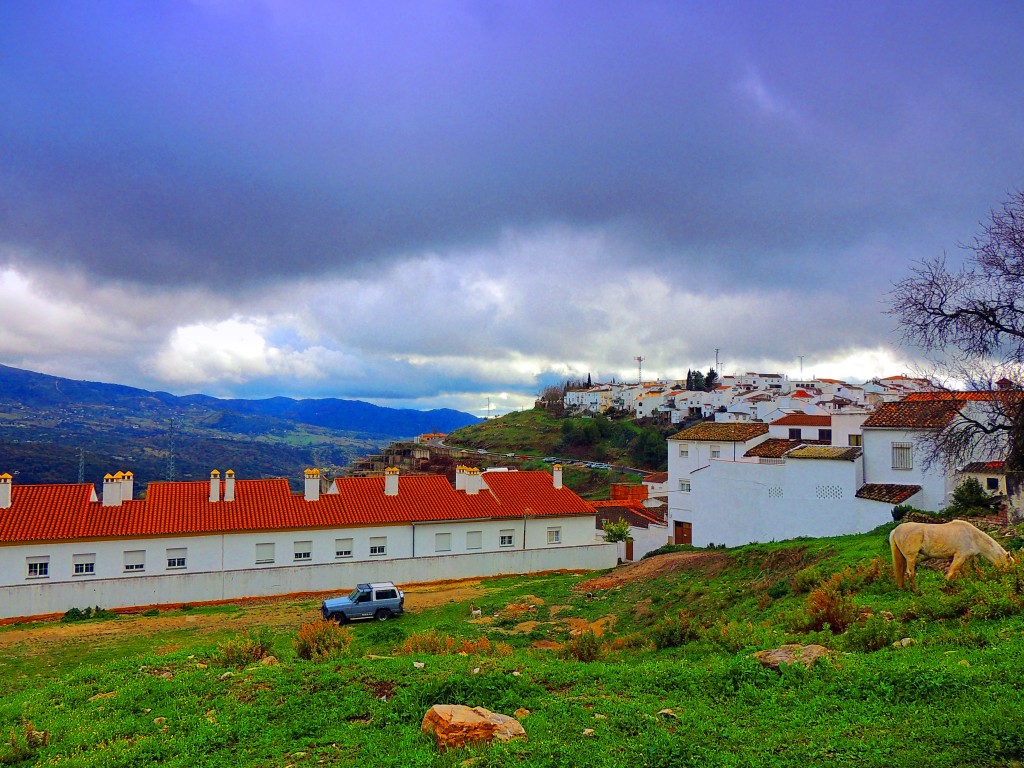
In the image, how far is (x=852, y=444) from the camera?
34.0 meters

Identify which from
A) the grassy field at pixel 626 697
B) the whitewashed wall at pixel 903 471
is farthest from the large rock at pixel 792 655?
the whitewashed wall at pixel 903 471

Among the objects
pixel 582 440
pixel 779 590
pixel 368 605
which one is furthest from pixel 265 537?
pixel 582 440

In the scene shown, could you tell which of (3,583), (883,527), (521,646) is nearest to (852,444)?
(883,527)

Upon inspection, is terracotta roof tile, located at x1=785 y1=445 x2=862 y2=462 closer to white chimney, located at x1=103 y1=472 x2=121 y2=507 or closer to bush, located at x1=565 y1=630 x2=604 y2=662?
bush, located at x1=565 y1=630 x2=604 y2=662

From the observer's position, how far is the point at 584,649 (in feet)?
39.1

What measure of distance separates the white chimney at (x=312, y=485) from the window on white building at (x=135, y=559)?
7722 mm

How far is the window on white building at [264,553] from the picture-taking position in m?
30.2

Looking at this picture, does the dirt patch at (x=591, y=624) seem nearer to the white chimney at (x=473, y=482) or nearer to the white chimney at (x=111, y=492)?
the white chimney at (x=473, y=482)

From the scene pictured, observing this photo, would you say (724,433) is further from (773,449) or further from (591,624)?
(591,624)

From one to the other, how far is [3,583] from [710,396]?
103 metres

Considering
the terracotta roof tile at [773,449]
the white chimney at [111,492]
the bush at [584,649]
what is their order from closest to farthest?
the bush at [584,649] < the white chimney at [111,492] < the terracotta roof tile at [773,449]

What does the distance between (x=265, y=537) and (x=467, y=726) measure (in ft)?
85.2

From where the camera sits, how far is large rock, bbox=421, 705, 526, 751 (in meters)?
7.13

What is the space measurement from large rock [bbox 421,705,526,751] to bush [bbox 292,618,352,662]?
190 inches
